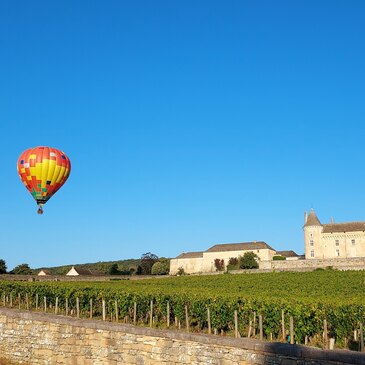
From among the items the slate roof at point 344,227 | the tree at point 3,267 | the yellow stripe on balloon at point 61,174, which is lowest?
the tree at point 3,267

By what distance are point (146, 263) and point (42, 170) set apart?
71.2m

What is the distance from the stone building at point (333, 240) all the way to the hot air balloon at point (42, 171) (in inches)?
2308

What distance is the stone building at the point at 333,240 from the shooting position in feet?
259

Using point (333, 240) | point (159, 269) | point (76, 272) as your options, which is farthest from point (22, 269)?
point (333, 240)

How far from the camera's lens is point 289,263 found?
2886 inches

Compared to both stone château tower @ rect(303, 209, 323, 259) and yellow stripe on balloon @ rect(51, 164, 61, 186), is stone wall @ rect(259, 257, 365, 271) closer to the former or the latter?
stone château tower @ rect(303, 209, 323, 259)

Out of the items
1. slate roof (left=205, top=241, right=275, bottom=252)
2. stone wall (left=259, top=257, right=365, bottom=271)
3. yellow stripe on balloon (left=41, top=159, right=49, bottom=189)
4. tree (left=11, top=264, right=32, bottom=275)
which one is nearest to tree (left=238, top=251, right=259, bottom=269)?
stone wall (left=259, top=257, right=365, bottom=271)

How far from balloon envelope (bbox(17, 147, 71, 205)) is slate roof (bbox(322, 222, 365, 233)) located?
60.6m

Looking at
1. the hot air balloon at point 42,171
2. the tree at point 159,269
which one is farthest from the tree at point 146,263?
the hot air balloon at point 42,171

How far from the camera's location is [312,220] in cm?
8262

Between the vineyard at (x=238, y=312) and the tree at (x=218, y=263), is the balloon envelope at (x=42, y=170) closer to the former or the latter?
the vineyard at (x=238, y=312)

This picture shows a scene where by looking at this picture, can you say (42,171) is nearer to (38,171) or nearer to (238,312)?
(38,171)

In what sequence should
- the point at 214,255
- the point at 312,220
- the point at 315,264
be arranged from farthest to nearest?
the point at 214,255 → the point at 312,220 → the point at 315,264

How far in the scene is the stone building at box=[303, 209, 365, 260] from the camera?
259 ft
